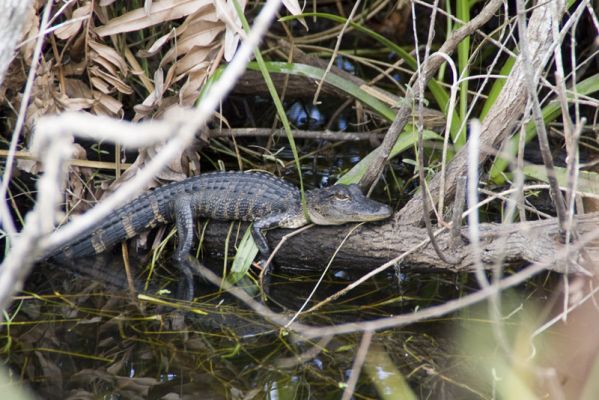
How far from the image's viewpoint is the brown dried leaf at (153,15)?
4.47 meters

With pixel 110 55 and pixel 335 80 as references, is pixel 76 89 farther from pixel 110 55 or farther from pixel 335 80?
pixel 335 80

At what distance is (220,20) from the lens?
4504 millimetres

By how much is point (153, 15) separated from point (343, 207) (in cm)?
160

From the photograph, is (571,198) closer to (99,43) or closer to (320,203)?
(320,203)

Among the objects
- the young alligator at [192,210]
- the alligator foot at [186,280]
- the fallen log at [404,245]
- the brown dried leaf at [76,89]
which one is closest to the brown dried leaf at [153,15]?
the brown dried leaf at [76,89]

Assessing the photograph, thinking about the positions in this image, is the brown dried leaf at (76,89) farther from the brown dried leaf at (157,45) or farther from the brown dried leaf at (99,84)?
the brown dried leaf at (157,45)

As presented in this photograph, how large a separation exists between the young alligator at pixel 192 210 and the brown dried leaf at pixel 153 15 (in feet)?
3.23

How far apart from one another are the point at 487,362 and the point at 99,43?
291cm

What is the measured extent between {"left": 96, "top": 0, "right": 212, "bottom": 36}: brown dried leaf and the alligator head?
1295 mm

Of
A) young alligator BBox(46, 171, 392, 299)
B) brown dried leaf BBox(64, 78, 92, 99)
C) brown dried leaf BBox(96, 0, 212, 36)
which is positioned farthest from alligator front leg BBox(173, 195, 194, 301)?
brown dried leaf BBox(96, 0, 212, 36)

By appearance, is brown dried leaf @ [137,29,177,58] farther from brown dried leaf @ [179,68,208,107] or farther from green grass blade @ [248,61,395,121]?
green grass blade @ [248,61,395,121]

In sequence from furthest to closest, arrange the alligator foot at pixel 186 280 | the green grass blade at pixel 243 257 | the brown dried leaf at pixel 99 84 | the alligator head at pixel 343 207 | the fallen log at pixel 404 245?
the brown dried leaf at pixel 99 84, the green grass blade at pixel 243 257, the alligator foot at pixel 186 280, the alligator head at pixel 343 207, the fallen log at pixel 404 245

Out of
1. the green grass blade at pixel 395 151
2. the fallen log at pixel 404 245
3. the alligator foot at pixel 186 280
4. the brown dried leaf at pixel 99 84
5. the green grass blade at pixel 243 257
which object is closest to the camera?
the fallen log at pixel 404 245

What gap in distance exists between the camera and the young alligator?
15.1ft
